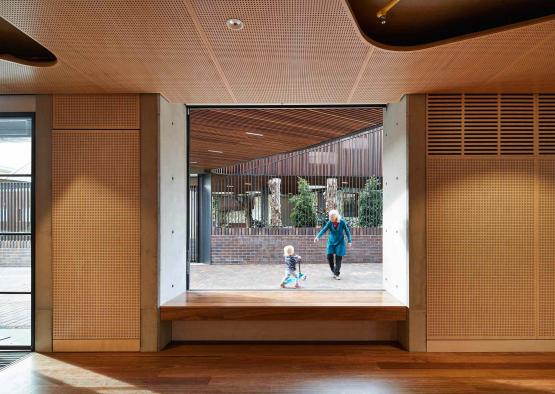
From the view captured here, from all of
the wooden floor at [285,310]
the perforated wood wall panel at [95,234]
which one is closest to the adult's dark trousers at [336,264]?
the wooden floor at [285,310]

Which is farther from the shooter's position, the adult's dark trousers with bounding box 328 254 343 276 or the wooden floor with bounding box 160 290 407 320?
the adult's dark trousers with bounding box 328 254 343 276

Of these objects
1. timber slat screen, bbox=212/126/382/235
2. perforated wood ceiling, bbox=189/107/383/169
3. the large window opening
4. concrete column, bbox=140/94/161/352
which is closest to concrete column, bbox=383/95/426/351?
perforated wood ceiling, bbox=189/107/383/169

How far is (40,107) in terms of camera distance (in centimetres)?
398

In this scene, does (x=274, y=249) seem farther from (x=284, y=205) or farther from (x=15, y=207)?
(x=15, y=207)

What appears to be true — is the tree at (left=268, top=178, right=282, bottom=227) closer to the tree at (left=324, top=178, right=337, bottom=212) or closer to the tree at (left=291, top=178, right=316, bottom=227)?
the tree at (left=291, top=178, right=316, bottom=227)

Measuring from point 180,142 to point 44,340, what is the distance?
265cm

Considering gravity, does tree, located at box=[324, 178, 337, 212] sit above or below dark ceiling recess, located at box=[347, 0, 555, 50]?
below

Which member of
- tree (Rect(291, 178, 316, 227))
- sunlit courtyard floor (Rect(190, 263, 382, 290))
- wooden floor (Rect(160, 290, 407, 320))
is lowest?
sunlit courtyard floor (Rect(190, 263, 382, 290))

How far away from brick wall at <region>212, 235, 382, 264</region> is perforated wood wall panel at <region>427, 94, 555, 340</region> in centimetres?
482

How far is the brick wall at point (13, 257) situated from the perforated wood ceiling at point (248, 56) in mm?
1746

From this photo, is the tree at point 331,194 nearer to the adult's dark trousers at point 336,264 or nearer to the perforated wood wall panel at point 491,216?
the adult's dark trousers at point 336,264

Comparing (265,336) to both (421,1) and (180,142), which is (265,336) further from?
(421,1)

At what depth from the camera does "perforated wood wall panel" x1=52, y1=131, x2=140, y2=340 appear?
3.91 meters

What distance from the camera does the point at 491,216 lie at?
3.96m
